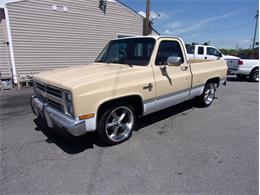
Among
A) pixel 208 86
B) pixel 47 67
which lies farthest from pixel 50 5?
pixel 208 86

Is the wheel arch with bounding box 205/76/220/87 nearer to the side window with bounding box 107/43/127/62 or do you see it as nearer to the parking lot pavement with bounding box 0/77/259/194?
the parking lot pavement with bounding box 0/77/259/194

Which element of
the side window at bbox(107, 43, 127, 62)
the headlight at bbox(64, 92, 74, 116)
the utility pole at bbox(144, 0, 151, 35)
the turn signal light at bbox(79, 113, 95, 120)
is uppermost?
the utility pole at bbox(144, 0, 151, 35)

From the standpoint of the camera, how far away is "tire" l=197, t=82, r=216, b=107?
17.2 ft

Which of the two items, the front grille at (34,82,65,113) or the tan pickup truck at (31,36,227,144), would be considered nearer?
the tan pickup truck at (31,36,227,144)

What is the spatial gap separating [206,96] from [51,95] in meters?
4.41

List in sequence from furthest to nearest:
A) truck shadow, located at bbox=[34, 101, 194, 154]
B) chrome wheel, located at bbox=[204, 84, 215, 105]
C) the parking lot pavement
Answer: chrome wheel, located at bbox=[204, 84, 215, 105] → truck shadow, located at bbox=[34, 101, 194, 154] → the parking lot pavement

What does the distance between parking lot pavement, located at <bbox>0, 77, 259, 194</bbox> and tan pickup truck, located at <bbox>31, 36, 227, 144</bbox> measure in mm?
514

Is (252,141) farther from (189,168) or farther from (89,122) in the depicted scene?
(89,122)

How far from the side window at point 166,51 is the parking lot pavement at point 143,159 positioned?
4.85ft

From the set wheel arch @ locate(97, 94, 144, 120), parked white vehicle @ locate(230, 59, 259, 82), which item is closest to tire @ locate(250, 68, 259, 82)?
parked white vehicle @ locate(230, 59, 259, 82)

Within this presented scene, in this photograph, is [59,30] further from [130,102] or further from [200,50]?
[200,50]

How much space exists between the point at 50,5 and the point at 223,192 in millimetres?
10464

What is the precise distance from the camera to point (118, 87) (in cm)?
288

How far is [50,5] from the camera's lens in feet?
30.0
